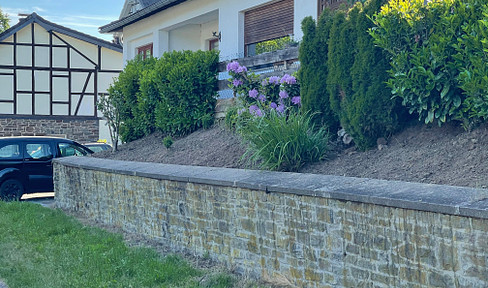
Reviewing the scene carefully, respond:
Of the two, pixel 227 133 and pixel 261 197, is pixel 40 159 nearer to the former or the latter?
pixel 227 133

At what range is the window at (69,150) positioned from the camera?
51.9 ft

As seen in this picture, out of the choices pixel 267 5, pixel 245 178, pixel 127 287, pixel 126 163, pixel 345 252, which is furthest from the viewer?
pixel 267 5

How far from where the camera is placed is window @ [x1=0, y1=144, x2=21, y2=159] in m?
15.2

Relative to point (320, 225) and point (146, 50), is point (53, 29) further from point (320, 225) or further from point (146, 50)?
point (320, 225)

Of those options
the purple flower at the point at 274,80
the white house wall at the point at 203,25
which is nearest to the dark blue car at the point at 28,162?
the white house wall at the point at 203,25

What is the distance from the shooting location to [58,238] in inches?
367

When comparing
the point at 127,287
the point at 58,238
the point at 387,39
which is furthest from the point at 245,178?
the point at 58,238

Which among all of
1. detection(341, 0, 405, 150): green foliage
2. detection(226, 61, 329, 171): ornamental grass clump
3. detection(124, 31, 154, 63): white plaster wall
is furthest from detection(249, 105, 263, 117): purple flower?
detection(124, 31, 154, 63): white plaster wall

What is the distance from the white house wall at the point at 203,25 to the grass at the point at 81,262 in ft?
20.4

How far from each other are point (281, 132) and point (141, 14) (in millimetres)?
13257

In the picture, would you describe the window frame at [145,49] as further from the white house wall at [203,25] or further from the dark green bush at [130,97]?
the dark green bush at [130,97]

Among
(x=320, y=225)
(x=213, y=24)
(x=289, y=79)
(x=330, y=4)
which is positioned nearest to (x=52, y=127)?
(x=213, y=24)

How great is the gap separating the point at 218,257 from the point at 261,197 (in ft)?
3.81

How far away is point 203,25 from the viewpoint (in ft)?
65.1
